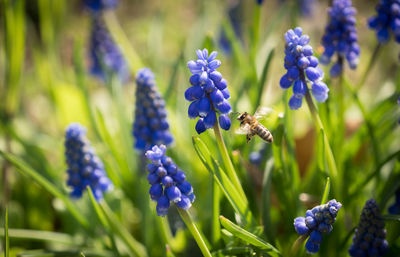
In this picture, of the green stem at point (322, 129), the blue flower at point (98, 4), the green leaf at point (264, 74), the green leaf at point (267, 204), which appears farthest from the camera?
the blue flower at point (98, 4)

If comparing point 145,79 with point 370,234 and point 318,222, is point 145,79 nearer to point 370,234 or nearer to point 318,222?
point 318,222

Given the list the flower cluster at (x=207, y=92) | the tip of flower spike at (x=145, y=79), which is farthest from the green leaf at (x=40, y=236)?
the flower cluster at (x=207, y=92)

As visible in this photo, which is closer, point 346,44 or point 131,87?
point 346,44

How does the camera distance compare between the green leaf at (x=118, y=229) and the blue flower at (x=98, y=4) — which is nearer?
the green leaf at (x=118, y=229)

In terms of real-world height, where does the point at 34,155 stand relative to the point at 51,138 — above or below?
below

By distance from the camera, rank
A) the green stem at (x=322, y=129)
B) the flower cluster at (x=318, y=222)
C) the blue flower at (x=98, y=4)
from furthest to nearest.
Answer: the blue flower at (x=98, y=4), the green stem at (x=322, y=129), the flower cluster at (x=318, y=222)

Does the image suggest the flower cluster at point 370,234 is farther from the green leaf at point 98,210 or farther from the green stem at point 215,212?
the green leaf at point 98,210

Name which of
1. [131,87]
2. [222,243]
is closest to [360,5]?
[131,87]

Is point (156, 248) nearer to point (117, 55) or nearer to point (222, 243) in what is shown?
point (222, 243)
